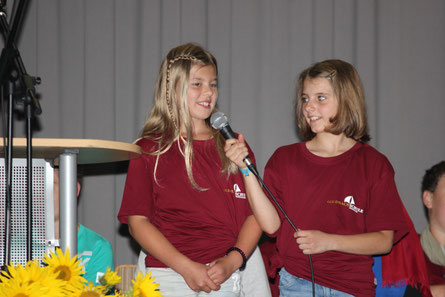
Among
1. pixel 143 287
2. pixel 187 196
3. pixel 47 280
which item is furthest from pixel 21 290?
pixel 187 196

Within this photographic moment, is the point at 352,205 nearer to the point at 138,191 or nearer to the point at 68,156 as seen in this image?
the point at 138,191

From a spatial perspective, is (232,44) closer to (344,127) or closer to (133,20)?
(133,20)

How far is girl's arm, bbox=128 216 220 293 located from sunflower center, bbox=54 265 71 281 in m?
0.87

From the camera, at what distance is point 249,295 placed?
1.99 meters

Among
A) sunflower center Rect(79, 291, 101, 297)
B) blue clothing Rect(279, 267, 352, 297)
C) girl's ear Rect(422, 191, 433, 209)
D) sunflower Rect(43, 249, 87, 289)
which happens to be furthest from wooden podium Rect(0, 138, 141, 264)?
girl's ear Rect(422, 191, 433, 209)

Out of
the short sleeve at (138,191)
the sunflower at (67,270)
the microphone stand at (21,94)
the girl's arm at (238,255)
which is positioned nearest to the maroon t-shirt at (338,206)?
the girl's arm at (238,255)

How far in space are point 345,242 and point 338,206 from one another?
153 mm

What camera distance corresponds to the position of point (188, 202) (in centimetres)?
189

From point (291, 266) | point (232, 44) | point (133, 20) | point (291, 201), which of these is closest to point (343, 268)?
point (291, 266)

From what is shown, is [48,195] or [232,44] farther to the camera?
[232,44]

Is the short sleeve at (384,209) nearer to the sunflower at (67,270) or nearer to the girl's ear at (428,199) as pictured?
the girl's ear at (428,199)

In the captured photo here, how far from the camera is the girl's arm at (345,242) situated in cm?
172

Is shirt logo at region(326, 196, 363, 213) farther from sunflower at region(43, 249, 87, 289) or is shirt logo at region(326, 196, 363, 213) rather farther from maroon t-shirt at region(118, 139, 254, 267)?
sunflower at region(43, 249, 87, 289)

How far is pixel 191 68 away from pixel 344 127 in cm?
68
